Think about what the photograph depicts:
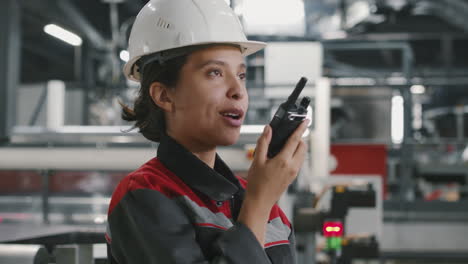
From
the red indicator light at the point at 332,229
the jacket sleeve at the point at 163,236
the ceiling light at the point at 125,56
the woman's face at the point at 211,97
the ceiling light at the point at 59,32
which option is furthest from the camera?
the ceiling light at the point at 59,32

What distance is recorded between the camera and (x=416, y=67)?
570 inches

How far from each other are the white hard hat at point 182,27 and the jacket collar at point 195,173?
6.8 inches

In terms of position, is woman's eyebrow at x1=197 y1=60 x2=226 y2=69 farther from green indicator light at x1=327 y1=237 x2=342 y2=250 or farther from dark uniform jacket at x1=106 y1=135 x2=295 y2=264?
green indicator light at x1=327 y1=237 x2=342 y2=250

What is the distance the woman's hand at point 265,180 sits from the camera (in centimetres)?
83

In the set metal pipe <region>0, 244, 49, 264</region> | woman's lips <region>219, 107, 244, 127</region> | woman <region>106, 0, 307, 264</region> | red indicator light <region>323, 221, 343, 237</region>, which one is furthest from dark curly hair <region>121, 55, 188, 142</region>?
red indicator light <region>323, 221, 343, 237</region>

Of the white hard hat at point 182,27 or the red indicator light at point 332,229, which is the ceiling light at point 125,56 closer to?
the white hard hat at point 182,27

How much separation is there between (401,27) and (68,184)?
6695 mm

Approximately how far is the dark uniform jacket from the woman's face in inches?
2.0

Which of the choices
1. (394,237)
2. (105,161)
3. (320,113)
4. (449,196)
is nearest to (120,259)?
(105,161)

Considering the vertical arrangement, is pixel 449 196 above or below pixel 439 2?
below

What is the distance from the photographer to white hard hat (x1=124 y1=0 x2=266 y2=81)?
938 mm

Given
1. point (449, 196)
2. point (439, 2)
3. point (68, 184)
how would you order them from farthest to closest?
point (449, 196) < point (439, 2) < point (68, 184)

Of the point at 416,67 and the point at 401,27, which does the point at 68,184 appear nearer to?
the point at 401,27

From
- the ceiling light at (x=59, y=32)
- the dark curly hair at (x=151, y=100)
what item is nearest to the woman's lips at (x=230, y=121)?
the dark curly hair at (x=151, y=100)
